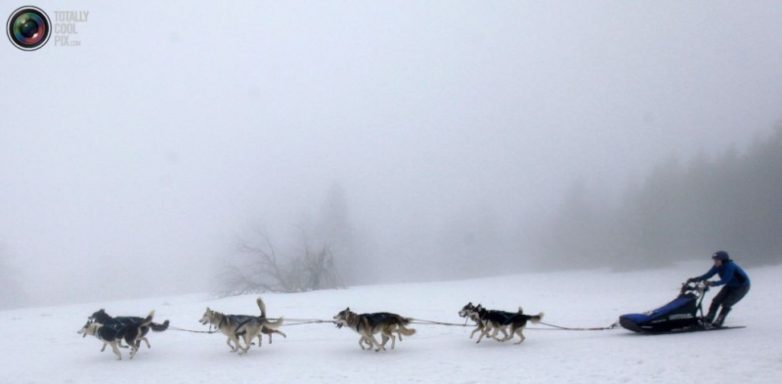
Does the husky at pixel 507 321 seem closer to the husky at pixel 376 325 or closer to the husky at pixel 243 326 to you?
the husky at pixel 376 325

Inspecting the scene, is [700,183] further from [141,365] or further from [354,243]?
[141,365]

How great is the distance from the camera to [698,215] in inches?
1437

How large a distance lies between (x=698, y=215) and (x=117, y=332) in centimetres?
3877

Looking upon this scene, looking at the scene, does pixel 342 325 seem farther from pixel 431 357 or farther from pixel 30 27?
pixel 30 27

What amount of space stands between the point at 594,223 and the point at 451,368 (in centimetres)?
3720

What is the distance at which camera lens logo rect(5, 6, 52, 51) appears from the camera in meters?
14.2

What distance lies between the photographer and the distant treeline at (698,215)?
33156mm

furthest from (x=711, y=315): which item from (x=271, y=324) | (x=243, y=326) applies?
(x=243, y=326)

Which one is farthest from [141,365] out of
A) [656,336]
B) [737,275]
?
[737,275]

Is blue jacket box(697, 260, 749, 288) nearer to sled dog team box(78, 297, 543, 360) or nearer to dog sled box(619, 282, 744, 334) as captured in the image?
dog sled box(619, 282, 744, 334)

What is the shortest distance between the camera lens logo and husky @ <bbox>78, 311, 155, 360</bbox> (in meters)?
9.18

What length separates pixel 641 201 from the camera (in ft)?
126

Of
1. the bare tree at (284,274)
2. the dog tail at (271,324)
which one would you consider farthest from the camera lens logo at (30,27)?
the bare tree at (284,274)

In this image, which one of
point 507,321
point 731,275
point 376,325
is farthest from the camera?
point 731,275
